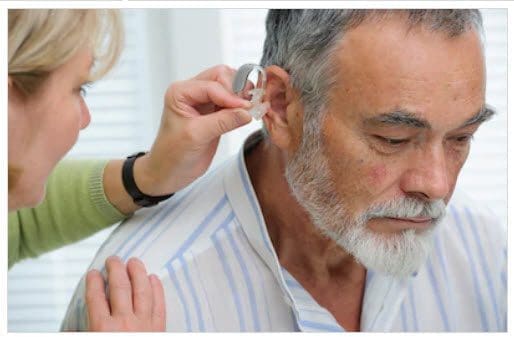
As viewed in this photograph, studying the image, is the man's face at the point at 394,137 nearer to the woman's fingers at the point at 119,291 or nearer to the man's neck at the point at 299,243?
the man's neck at the point at 299,243

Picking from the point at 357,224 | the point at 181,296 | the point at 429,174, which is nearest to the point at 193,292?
the point at 181,296

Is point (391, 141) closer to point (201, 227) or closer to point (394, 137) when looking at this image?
point (394, 137)

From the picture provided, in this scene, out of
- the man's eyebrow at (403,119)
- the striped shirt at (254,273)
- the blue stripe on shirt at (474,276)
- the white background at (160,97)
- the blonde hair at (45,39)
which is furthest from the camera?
the white background at (160,97)

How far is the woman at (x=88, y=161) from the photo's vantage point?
2.86 feet

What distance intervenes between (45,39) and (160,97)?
2.16ft

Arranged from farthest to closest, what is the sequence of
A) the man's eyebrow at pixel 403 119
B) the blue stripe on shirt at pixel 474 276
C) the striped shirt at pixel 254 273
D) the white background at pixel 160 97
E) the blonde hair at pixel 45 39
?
the white background at pixel 160 97 → the blue stripe on shirt at pixel 474 276 → the striped shirt at pixel 254 273 → the man's eyebrow at pixel 403 119 → the blonde hair at pixel 45 39

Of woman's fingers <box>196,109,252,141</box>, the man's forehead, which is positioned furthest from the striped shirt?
the man's forehead

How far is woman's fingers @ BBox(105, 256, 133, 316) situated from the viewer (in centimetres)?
97

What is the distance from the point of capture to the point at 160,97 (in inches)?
59.1

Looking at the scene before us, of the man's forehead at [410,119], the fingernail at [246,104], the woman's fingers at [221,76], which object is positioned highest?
the woman's fingers at [221,76]

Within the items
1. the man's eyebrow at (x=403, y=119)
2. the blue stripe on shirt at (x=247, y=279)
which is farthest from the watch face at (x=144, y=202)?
the man's eyebrow at (x=403, y=119)

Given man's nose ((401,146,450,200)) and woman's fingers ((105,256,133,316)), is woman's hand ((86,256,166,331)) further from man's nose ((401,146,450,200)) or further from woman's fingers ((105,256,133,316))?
man's nose ((401,146,450,200))

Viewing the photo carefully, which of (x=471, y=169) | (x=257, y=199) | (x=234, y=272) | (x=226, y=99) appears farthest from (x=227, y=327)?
(x=471, y=169)

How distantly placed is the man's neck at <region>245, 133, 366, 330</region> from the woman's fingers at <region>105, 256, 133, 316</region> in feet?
0.73
